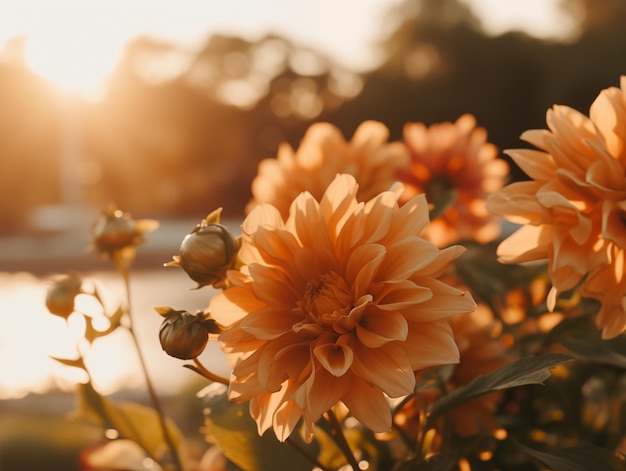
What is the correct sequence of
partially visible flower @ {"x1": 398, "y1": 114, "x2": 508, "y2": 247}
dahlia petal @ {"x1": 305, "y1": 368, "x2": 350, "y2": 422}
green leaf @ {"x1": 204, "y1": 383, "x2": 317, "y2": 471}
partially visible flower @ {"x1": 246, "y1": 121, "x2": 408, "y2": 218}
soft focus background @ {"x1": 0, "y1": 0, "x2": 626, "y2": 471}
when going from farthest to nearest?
soft focus background @ {"x1": 0, "y1": 0, "x2": 626, "y2": 471}, partially visible flower @ {"x1": 398, "y1": 114, "x2": 508, "y2": 247}, partially visible flower @ {"x1": 246, "y1": 121, "x2": 408, "y2": 218}, green leaf @ {"x1": 204, "y1": 383, "x2": 317, "y2": 471}, dahlia petal @ {"x1": 305, "y1": 368, "x2": 350, "y2": 422}

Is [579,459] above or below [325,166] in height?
below

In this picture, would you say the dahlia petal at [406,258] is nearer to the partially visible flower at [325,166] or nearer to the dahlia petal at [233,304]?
the dahlia petal at [233,304]

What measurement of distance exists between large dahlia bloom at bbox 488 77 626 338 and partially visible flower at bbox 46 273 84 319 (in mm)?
244

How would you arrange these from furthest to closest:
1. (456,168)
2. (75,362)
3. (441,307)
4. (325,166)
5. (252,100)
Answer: (252,100) < (456,168) < (325,166) < (75,362) < (441,307)

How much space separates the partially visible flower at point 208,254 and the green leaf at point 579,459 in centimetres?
17

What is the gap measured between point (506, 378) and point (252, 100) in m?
11.1

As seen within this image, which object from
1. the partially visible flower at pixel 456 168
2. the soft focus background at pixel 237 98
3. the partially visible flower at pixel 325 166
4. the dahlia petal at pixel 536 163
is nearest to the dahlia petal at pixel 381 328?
the dahlia petal at pixel 536 163

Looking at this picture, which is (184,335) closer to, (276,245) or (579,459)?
(276,245)

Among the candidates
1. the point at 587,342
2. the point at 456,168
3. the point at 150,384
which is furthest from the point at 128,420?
the point at 456,168

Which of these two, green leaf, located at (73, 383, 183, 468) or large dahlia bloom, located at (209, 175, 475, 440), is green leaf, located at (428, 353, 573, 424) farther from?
green leaf, located at (73, 383, 183, 468)

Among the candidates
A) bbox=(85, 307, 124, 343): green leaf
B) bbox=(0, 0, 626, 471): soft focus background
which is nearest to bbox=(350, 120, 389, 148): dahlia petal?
bbox=(85, 307, 124, 343): green leaf

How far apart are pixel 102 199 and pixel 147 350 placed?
8988 millimetres

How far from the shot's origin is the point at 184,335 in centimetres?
37

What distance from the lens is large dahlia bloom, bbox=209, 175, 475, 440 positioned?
35cm
